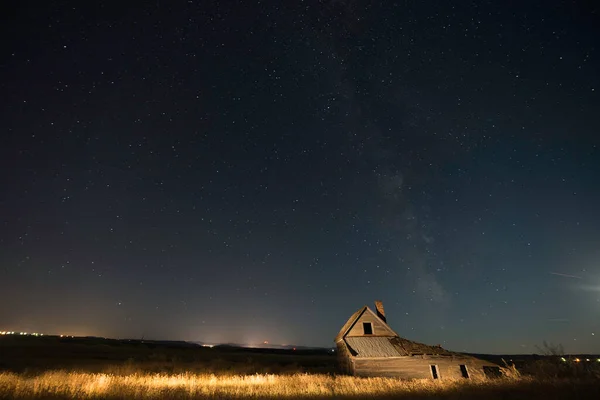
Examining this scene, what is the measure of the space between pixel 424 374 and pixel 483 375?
164 inches

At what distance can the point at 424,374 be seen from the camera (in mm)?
25578

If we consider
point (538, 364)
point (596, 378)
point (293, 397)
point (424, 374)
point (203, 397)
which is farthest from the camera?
point (424, 374)

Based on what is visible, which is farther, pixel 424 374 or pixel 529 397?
pixel 424 374

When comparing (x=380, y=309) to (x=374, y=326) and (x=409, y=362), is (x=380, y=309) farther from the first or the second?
(x=409, y=362)

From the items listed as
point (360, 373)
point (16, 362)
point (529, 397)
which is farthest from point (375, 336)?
point (16, 362)

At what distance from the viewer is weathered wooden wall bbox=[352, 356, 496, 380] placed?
2534cm

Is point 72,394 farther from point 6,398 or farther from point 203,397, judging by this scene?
point 203,397

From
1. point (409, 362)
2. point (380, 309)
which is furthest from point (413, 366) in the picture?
point (380, 309)

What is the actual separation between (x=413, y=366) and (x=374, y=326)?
16.6 ft

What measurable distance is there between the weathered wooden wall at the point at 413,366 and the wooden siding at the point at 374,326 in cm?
365

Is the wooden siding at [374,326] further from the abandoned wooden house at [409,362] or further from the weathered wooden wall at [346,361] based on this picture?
the weathered wooden wall at [346,361]

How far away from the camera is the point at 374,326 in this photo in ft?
99.5

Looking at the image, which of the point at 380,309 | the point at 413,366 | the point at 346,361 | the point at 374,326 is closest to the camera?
the point at 413,366

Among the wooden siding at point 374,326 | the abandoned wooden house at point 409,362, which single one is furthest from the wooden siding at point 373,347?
the wooden siding at point 374,326
